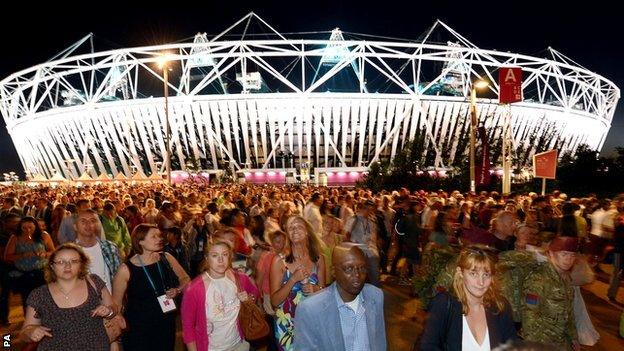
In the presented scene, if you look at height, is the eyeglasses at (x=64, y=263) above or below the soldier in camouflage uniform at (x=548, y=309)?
above

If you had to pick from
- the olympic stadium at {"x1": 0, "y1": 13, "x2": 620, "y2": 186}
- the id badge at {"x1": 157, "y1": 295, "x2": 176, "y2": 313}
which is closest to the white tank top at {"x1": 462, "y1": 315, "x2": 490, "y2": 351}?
the id badge at {"x1": 157, "y1": 295, "x2": 176, "y2": 313}

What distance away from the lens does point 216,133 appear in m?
59.6

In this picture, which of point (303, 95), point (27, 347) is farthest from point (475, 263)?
point (303, 95)

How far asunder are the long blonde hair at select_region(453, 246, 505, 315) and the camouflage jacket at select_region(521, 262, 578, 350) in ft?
2.60

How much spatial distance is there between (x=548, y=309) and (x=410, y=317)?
4.31 metres

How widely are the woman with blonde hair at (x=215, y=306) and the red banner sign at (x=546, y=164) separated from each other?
15139 millimetres

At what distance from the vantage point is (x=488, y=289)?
288 centimetres

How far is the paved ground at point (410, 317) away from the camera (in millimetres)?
6426

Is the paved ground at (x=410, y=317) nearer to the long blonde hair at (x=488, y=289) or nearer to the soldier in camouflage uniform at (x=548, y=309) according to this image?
the soldier in camouflage uniform at (x=548, y=309)

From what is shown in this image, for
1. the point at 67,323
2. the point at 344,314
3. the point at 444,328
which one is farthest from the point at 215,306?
the point at 444,328

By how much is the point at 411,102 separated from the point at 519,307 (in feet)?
181

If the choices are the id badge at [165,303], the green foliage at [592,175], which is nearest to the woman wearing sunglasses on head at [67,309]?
the id badge at [165,303]

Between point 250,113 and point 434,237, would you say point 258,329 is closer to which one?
point 434,237

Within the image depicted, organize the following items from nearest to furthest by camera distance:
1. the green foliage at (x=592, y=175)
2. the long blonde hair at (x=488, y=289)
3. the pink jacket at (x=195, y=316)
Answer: the long blonde hair at (x=488, y=289) < the pink jacket at (x=195, y=316) < the green foliage at (x=592, y=175)
